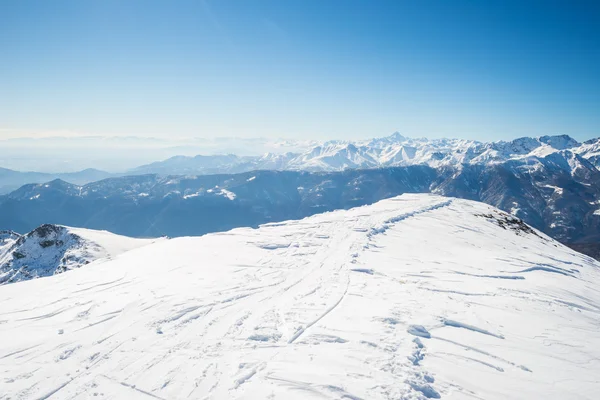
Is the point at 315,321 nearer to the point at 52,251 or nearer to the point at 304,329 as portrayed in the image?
the point at 304,329

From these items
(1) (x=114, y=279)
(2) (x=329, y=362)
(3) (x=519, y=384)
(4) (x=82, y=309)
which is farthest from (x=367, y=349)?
(1) (x=114, y=279)

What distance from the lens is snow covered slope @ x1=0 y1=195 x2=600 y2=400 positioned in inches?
330

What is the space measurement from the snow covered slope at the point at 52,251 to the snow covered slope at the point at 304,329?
34.9 m

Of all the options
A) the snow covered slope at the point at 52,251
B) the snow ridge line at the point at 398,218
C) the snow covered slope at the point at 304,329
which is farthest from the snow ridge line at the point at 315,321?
the snow covered slope at the point at 52,251

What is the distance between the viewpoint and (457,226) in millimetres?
36406

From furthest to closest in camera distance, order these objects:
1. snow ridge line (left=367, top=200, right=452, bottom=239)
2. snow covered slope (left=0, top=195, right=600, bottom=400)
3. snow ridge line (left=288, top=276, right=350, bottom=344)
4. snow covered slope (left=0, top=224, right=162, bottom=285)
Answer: snow covered slope (left=0, top=224, right=162, bottom=285) → snow ridge line (left=367, top=200, right=452, bottom=239) → snow ridge line (left=288, top=276, right=350, bottom=344) → snow covered slope (left=0, top=195, right=600, bottom=400)

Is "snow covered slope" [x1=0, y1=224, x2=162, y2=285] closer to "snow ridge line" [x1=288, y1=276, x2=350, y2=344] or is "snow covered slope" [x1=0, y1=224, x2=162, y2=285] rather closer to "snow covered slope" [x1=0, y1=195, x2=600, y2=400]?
"snow covered slope" [x1=0, y1=195, x2=600, y2=400]

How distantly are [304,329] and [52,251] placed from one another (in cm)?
7086

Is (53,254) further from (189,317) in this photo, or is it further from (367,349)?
(367,349)

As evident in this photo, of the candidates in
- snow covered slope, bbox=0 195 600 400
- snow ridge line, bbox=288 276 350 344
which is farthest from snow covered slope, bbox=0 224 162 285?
snow ridge line, bbox=288 276 350 344

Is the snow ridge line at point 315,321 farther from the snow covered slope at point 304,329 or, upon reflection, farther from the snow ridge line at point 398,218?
the snow ridge line at point 398,218

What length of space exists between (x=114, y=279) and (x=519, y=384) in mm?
22435

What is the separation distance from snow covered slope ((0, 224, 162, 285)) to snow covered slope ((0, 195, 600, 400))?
3494cm

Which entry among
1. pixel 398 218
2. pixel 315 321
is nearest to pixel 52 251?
pixel 398 218
